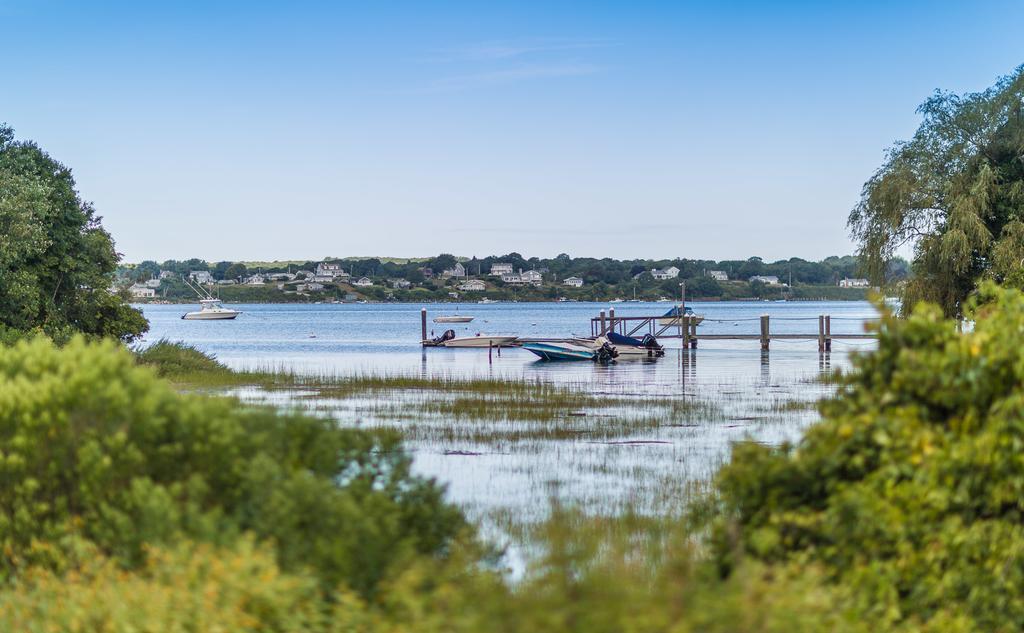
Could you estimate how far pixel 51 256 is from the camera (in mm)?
40000

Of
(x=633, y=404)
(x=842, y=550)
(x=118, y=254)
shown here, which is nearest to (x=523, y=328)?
(x=118, y=254)

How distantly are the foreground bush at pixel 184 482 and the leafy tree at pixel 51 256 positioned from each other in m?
29.4

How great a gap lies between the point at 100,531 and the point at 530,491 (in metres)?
8.35

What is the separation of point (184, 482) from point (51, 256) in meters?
35.7

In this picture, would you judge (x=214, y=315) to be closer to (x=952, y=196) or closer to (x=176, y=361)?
(x=176, y=361)

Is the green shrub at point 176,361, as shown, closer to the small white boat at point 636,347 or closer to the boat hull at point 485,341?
the small white boat at point 636,347

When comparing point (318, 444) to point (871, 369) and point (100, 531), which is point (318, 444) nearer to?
point (100, 531)

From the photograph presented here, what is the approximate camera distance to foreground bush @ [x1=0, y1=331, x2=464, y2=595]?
21.2 feet

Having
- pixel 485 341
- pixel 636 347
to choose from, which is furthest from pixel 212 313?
pixel 636 347

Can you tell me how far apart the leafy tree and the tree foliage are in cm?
2843

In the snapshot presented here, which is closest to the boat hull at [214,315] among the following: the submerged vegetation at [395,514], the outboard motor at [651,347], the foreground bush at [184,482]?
the outboard motor at [651,347]

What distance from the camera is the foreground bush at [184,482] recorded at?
6465 millimetres

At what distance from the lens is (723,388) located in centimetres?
3634

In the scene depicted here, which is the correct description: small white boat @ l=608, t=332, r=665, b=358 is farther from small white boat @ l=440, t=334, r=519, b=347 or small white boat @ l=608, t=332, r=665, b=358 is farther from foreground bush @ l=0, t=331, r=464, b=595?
foreground bush @ l=0, t=331, r=464, b=595
